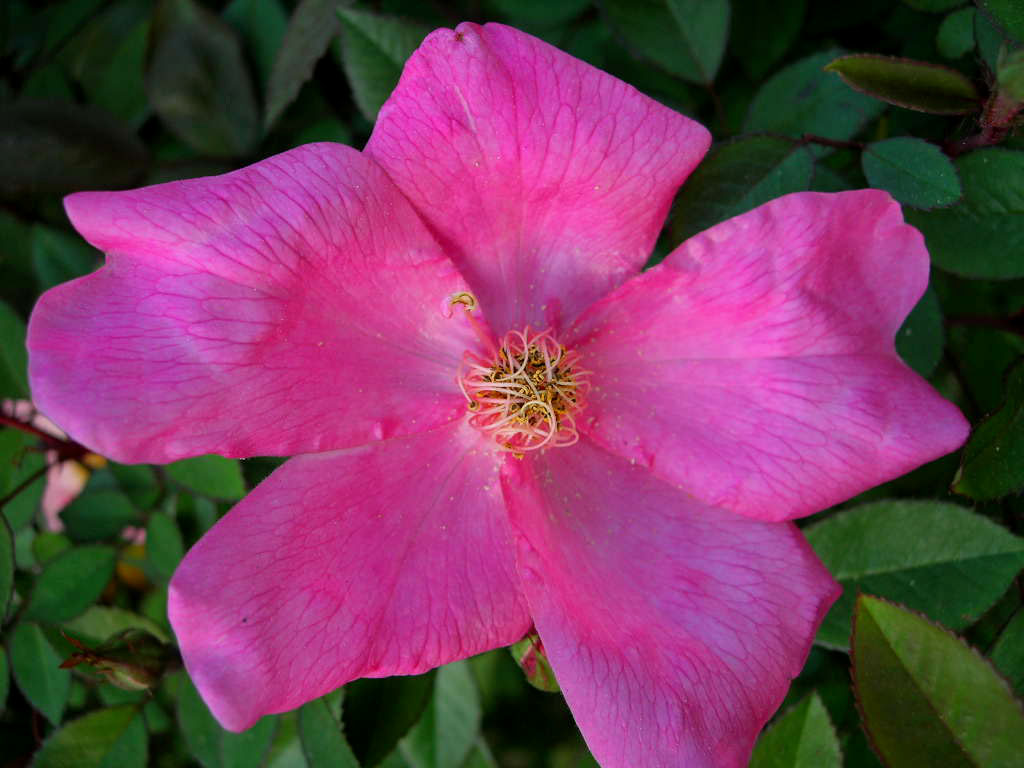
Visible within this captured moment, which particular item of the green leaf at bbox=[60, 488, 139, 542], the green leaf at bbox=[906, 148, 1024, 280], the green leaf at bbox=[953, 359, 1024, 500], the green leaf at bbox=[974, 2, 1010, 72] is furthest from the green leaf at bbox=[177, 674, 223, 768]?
the green leaf at bbox=[974, 2, 1010, 72]

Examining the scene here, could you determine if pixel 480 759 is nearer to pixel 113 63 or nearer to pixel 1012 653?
pixel 1012 653

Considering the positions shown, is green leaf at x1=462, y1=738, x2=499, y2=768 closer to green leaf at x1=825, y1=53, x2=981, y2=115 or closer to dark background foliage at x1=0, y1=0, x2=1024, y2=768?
dark background foliage at x1=0, y1=0, x2=1024, y2=768

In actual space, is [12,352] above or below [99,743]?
above

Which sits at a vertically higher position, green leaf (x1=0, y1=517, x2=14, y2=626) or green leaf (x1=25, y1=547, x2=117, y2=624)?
green leaf (x1=0, y1=517, x2=14, y2=626)

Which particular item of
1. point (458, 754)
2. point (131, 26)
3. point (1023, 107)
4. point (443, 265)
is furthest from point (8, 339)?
point (1023, 107)

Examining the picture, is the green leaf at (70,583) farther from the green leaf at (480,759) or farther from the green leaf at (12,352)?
the green leaf at (480,759)

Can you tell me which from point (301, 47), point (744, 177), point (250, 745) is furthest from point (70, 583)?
point (744, 177)
